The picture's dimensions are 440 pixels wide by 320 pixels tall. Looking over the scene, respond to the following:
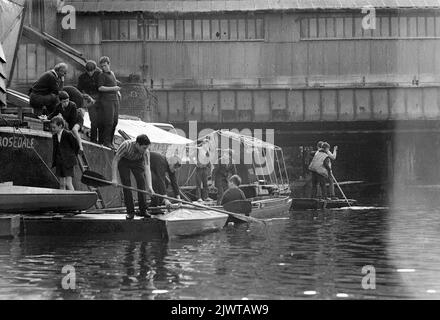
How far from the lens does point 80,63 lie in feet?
112

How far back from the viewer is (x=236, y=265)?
14.5 m

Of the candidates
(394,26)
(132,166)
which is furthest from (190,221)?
(394,26)

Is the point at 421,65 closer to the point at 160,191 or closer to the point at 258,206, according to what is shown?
the point at 258,206

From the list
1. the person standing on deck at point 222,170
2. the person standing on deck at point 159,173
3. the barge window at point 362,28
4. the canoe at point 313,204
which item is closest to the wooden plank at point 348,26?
the barge window at point 362,28

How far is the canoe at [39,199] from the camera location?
722 inches

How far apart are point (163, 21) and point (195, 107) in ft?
13.2

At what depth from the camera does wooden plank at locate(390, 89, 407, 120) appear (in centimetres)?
4247

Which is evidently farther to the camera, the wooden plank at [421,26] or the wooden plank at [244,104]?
the wooden plank at [421,26]

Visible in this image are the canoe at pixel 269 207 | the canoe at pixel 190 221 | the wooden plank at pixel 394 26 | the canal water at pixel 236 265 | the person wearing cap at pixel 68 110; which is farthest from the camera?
the wooden plank at pixel 394 26

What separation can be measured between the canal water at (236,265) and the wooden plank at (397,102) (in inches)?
835

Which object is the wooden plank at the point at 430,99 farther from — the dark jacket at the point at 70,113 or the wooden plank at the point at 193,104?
the dark jacket at the point at 70,113

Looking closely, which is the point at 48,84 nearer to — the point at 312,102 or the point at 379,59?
the point at 312,102

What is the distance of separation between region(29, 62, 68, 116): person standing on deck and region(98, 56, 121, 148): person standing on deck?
1.20 metres

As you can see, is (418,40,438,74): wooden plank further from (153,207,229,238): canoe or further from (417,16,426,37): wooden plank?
(153,207,229,238): canoe
